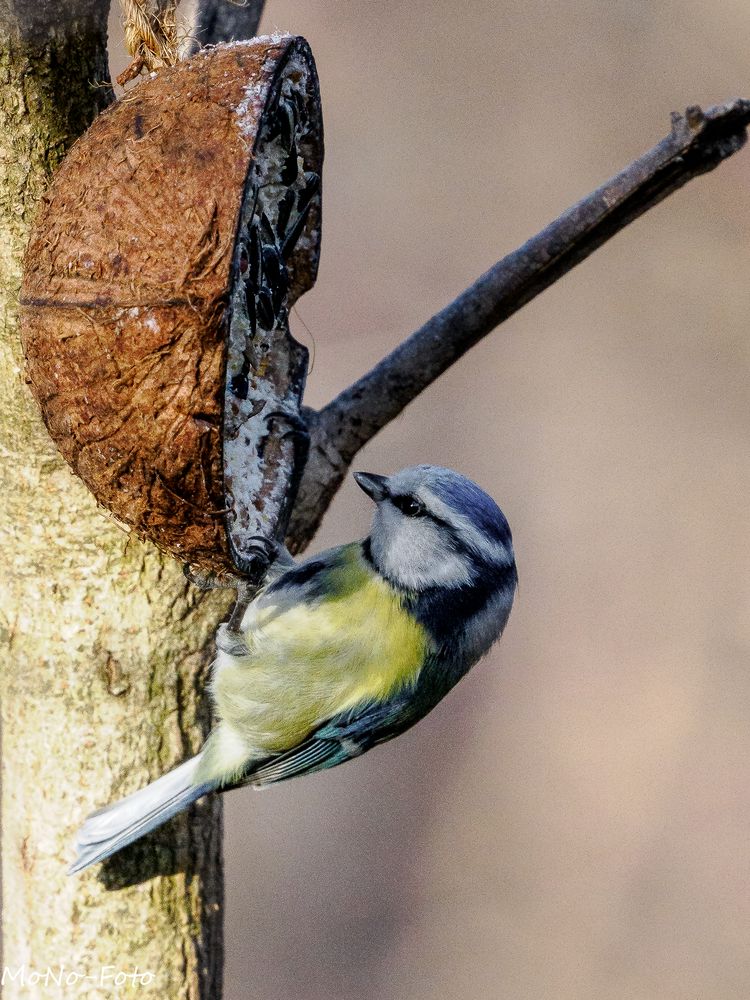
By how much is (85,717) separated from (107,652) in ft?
0.47

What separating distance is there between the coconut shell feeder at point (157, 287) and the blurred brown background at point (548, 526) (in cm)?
243

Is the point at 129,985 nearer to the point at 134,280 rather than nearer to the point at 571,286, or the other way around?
the point at 134,280

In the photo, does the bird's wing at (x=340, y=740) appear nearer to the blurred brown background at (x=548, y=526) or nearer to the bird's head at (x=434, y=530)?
the bird's head at (x=434, y=530)

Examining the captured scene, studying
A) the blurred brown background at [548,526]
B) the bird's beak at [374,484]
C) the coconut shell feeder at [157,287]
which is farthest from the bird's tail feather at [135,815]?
the blurred brown background at [548,526]

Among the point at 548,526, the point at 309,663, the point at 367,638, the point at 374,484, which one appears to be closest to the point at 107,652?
the point at 309,663

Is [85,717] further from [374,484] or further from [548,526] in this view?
[548,526]

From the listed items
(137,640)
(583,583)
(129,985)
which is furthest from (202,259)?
(583,583)

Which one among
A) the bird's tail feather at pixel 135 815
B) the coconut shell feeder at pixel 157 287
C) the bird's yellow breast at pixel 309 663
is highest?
the coconut shell feeder at pixel 157 287

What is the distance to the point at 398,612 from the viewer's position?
2.29 m

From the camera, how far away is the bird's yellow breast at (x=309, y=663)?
7.25 feet

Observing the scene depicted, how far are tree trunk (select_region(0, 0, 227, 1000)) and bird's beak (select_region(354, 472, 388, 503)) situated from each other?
43 centimetres

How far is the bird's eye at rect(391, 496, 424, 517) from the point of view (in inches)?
89.4

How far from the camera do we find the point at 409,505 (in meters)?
2.29

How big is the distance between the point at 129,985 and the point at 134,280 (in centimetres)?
143
